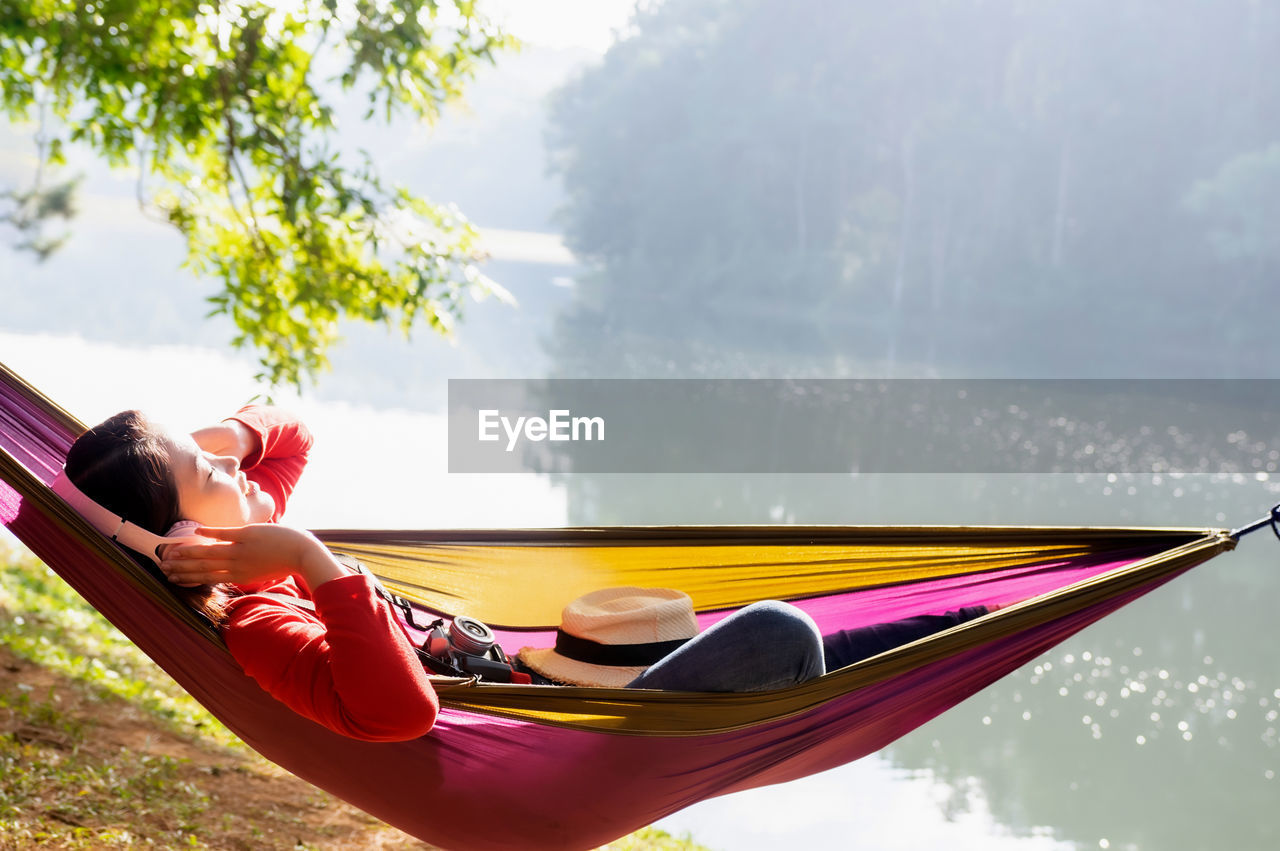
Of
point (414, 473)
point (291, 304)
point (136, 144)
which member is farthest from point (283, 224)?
point (414, 473)

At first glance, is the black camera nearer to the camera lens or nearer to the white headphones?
the camera lens

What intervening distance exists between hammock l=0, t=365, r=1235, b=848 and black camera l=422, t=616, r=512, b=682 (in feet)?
0.47

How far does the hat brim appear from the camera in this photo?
1.48 m

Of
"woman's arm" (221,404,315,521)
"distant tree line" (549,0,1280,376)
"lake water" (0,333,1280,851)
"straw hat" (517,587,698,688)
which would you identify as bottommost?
"lake water" (0,333,1280,851)

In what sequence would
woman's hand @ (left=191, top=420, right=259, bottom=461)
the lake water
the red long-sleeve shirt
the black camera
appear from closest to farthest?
the red long-sleeve shirt < the black camera < woman's hand @ (left=191, top=420, right=259, bottom=461) < the lake water

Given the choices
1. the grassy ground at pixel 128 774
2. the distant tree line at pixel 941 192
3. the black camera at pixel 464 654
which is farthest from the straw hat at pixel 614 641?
the distant tree line at pixel 941 192

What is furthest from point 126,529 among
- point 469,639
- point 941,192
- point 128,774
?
point 941,192

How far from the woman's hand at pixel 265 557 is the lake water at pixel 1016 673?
2.37 m

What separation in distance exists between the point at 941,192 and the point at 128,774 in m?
22.1

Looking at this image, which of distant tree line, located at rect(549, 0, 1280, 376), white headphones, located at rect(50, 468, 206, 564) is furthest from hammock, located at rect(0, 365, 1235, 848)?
distant tree line, located at rect(549, 0, 1280, 376)

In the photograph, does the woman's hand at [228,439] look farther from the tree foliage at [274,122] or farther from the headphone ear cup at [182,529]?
the tree foliage at [274,122]

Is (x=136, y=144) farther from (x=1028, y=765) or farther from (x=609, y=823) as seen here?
(x=1028, y=765)

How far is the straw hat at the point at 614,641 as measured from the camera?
4.91 ft

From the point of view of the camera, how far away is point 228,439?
5.04 feet
